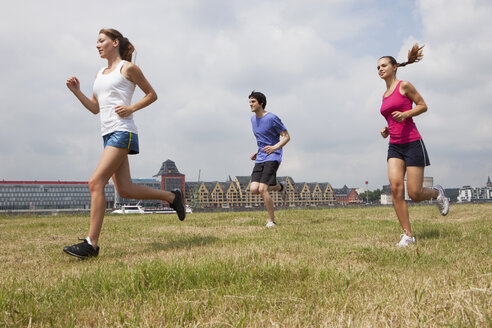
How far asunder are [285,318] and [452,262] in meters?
2.03

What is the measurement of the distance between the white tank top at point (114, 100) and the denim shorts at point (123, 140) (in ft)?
0.15

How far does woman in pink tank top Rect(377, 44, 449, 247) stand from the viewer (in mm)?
4539

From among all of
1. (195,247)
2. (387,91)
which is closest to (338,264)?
(195,247)

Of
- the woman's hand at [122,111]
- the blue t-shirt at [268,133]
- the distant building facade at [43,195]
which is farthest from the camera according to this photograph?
the distant building facade at [43,195]

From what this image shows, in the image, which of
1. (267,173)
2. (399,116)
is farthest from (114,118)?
(267,173)

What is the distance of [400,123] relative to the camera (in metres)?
4.68

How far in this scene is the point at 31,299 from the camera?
2150 mm

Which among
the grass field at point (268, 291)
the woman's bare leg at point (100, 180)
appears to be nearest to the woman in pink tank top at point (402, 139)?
the grass field at point (268, 291)

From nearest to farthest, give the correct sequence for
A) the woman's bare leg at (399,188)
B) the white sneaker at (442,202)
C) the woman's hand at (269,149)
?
the woman's bare leg at (399,188) < the white sneaker at (442,202) < the woman's hand at (269,149)

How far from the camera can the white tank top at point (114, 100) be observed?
4.17 meters

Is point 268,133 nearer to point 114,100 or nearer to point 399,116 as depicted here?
point 399,116

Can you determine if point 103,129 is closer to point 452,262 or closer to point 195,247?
point 195,247

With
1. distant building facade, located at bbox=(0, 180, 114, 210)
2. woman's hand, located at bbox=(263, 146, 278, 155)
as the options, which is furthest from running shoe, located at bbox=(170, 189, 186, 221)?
distant building facade, located at bbox=(0, 180, 114, 210)

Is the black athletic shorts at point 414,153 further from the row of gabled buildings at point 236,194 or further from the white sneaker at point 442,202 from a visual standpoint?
the row of gabled buildings at point 236,194
